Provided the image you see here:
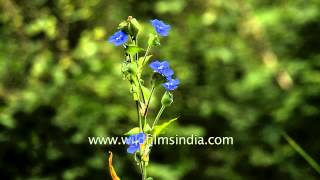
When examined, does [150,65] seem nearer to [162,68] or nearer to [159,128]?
[162,68]

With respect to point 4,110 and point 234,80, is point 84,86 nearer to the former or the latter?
point 4,110

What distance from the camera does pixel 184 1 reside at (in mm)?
3119

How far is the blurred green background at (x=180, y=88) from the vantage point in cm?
277

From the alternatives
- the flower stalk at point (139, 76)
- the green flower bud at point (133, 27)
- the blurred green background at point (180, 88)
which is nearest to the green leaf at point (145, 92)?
the flower stalk at point (139, 76)

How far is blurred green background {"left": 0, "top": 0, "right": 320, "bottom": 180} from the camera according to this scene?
2.77 meters

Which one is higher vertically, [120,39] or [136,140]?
[120,39]

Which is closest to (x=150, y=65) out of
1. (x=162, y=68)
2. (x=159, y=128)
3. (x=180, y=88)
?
(x=162, y=68)

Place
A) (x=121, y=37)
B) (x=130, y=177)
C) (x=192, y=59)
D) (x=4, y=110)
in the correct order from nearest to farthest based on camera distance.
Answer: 1. (x=121, y=37)
2. (x=4, y=110)
3. (x=130, y=177)
4. (x=192, y=59)

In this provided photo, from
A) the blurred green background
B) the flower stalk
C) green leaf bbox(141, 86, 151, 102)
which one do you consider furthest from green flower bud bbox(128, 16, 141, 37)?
the blurred green background

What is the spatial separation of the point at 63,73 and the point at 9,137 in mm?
355

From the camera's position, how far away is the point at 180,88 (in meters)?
3.06

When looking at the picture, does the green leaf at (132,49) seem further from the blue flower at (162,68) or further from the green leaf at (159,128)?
the green leaf at (159,128)

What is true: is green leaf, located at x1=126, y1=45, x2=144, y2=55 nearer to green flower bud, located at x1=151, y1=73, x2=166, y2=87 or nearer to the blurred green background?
green flower bud, located at x1=151, y1=73, x2=166, y2=87

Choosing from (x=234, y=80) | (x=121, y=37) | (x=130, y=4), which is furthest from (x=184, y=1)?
(x=121, y=37)
